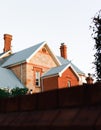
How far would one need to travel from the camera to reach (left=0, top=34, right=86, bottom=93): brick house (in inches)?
1166

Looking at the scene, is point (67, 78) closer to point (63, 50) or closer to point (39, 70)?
point (39, 70)

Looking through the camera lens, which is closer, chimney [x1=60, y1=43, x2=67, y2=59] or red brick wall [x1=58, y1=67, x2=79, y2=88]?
red brick wall [x1=58, y1=67, x2=79, y2=88]

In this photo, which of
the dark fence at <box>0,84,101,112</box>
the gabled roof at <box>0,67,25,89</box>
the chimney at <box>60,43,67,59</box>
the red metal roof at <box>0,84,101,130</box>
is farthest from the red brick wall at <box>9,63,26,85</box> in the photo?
the red metal roof at <box>0,84,101,130</box>

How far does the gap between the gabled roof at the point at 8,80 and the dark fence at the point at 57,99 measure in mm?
18193

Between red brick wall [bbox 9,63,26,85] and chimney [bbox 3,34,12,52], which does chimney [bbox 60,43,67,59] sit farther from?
red brick wall [bbox 9,63,26,85]

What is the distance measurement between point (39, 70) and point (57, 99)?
2389cm

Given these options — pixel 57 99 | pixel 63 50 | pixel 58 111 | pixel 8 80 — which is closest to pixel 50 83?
pixel 8 80

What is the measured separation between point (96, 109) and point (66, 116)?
82cm

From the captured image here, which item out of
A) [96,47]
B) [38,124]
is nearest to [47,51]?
[96,47]

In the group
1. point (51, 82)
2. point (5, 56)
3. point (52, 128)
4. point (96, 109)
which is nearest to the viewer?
point (96, 109)

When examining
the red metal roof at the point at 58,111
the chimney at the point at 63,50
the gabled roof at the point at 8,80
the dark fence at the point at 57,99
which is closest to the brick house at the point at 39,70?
the gabled roof at the point at 8,80

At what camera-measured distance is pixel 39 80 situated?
30.8 m

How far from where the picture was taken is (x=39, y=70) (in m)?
Answer: 31.2

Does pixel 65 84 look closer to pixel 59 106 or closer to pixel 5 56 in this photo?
pixel 5 56
